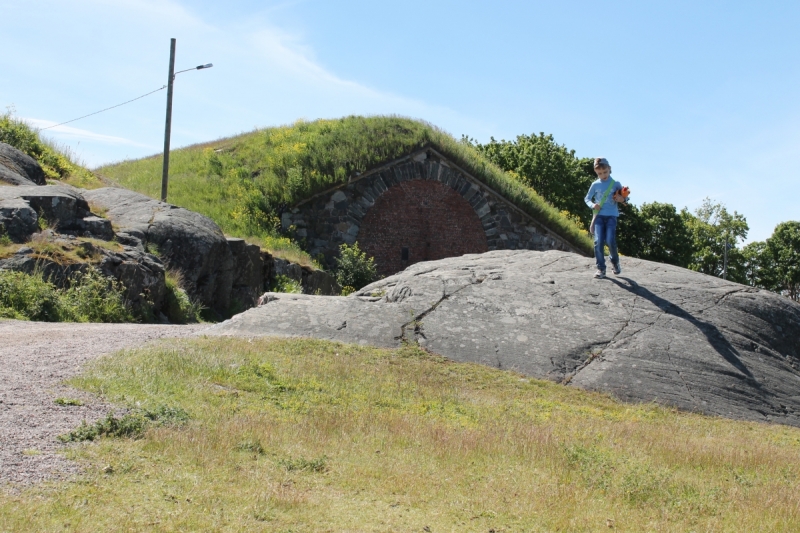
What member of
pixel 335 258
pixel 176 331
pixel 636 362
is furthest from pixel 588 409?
pixel 335 258

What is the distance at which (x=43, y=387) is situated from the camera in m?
7.27

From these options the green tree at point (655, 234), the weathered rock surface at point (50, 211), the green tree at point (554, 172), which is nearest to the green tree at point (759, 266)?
the green tree at point (655, 234)

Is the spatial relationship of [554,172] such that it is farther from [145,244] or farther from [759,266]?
[145,244]

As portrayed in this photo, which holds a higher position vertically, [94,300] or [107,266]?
[107,266]

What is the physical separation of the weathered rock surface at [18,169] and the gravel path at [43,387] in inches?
275

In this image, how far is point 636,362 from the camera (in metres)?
10.6

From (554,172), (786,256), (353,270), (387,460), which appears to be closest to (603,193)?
(387,460)

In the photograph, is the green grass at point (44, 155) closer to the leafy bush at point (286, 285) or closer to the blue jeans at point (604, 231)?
the leafy bush at point (286, 285)

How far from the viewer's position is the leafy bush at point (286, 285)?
22.4 m

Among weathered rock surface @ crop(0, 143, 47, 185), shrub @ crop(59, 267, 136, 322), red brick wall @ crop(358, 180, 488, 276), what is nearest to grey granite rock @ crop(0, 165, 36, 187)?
weathered rock surface @ crop(0, 143, 47, 185)

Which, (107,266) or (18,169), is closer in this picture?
(107,266)

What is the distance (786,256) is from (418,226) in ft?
143

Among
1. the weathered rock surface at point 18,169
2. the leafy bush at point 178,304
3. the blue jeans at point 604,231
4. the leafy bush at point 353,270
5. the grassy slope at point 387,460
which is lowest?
the grassy slope at point 387,460

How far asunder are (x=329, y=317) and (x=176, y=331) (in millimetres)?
2288
